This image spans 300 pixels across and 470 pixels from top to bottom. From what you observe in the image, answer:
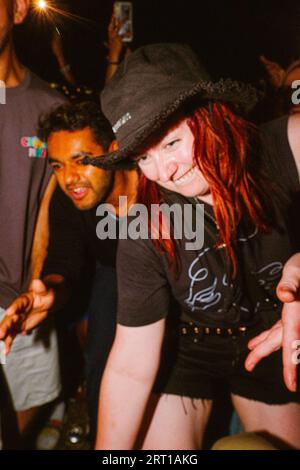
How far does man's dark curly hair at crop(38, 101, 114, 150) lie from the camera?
1.69 m

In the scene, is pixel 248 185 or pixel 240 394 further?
pixel 240 394

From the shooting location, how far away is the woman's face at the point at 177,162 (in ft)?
4.14

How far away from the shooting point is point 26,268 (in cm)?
176

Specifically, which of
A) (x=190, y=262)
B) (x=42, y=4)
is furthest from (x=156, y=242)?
(x=42, y=4)

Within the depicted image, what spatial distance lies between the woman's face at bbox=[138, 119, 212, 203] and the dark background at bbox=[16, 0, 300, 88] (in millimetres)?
927

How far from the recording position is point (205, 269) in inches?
53.7

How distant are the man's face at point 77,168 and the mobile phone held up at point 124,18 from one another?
0.63 meters

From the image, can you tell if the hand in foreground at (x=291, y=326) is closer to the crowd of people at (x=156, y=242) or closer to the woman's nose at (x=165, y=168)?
the crowd of people at (x=156, y=242)

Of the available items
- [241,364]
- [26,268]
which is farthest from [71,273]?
[241,364]

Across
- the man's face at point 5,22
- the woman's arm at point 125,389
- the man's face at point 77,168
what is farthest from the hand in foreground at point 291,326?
the man's face at point 5,22

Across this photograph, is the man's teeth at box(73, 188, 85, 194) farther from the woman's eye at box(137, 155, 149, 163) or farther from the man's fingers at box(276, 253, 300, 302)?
the man's fingers at box(276, 253, 300, 302)

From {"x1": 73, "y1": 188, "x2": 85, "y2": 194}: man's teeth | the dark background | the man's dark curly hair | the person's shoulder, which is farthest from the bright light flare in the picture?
{"x1": 73, "y1": 188, "x2": 85, "y2": 194}: man's teeth

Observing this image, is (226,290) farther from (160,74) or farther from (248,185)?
(160,74)
